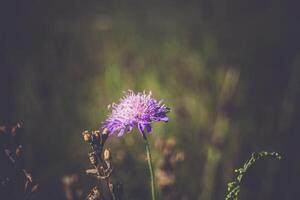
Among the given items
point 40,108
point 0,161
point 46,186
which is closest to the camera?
point 0,161

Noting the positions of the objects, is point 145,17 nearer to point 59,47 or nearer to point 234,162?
point 59,47

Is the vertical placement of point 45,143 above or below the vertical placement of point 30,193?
above

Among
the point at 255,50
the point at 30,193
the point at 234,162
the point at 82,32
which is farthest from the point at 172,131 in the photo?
the point at 82,32

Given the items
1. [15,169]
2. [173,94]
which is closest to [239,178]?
[15,169]

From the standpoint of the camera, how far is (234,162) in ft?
9.13

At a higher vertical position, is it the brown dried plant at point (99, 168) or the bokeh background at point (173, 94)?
the bokeh background at point (173, 94)

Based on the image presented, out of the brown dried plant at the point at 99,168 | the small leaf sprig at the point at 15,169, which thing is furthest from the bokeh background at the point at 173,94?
the brown dried plant at the point at 99,168

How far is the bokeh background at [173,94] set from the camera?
2660 mm

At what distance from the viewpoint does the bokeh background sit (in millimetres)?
2660

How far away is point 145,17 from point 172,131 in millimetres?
4219

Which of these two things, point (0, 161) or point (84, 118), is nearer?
point (0, 161)

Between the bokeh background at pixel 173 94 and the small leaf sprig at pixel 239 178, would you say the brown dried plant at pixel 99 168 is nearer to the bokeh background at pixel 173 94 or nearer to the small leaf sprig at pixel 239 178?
the small leaf sprig at pixel 239 178

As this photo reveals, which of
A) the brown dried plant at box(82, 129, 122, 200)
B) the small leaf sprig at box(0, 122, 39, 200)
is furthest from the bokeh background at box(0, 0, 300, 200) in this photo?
the brown dried plant at box(82, 129, 122, 200)

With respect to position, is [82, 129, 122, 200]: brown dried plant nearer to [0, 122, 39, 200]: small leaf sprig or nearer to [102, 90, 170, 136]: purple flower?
[102, 90, 170, 136]: purple flower
